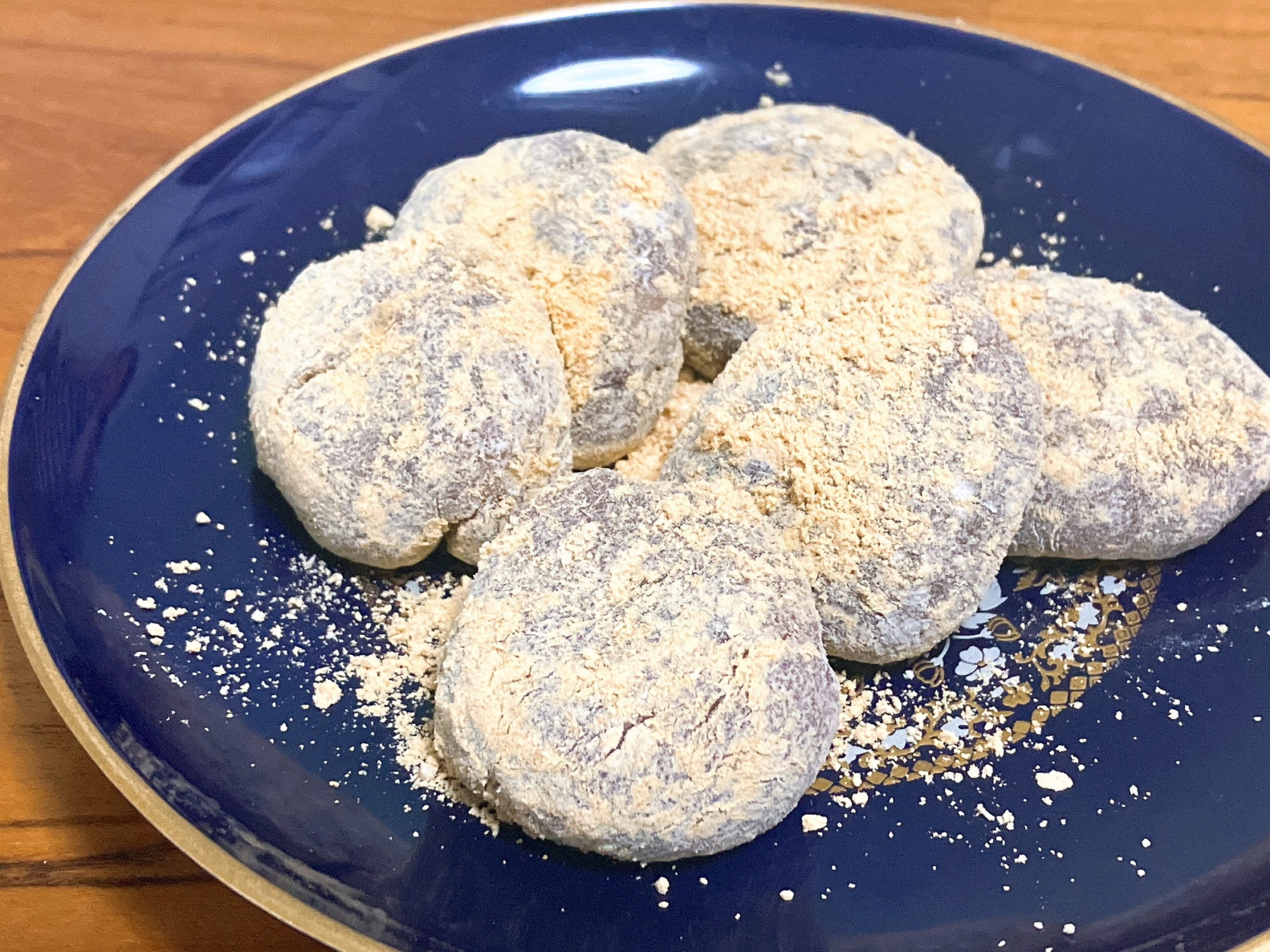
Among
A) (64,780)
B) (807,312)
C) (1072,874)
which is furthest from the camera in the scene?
(807,312)

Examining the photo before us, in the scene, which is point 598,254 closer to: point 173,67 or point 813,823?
point 813,823

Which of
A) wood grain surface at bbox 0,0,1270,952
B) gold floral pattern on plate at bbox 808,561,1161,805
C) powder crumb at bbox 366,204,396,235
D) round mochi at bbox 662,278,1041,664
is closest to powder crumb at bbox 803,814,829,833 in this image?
gold floral pattern on plate at bbox 808,561,1161,805

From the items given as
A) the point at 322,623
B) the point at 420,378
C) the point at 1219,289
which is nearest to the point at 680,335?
the point at 420,378

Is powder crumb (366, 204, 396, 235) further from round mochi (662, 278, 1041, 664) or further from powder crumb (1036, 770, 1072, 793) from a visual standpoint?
powder crumb (1036, 770, 1072, 793)

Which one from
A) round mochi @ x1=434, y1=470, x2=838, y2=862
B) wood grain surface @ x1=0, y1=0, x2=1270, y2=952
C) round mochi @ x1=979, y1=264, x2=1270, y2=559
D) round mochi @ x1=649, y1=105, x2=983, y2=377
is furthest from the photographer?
wood grain surface @ x1=0, y1=0, x2=1270, y2=952

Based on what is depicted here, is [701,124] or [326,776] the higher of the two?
[701,124]

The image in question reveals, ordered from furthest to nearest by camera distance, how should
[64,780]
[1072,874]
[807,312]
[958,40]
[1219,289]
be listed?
[958,40]
[1219,289]
[807,312]
[64,780]
[1072,874]

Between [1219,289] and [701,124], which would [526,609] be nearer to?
[701,124]
